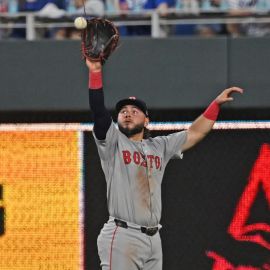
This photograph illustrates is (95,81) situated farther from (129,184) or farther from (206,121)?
(206,121)

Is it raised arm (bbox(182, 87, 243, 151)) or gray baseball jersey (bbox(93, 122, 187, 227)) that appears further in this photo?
raised arm (bbox(182, 87, 243, 151))

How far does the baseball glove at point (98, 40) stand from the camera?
199 inches

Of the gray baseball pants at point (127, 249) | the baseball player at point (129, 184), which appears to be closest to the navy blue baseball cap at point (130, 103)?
the baseball player at point (129, 184)

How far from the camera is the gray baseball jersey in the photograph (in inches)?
209

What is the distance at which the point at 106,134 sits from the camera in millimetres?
5234

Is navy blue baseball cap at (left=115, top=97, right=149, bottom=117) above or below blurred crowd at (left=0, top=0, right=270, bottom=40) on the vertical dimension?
below

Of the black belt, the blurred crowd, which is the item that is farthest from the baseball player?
the blurred crowd

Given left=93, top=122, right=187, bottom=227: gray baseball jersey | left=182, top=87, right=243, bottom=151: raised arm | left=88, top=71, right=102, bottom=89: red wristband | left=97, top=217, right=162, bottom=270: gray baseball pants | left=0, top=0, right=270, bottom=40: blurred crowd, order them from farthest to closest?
left=0, top=0, right=270, bottom=40: blurred crowd, left=182, top=87, right=243, bottom=151: raised arm, left=93, top=122, right=187, bottom=227: gray baseball jersey, left=97, top=217, right=162, bottom=270: gray baseball pants, left=88, top=71, right=102, bottom=89: red wristband

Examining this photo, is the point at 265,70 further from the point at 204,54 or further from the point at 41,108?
the point at 41,108

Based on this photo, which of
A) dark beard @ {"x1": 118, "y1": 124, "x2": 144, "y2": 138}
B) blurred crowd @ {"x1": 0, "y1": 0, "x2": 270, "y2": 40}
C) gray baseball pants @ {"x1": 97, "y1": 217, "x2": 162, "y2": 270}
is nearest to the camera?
gray baseball pants @ {"x1": 97, "y1": 217, "x2": 162, "y2": 270}

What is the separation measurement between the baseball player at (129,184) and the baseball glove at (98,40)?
2.3 inches

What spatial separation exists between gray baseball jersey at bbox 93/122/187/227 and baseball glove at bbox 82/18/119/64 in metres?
0.44

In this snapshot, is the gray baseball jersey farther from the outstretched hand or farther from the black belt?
the outstretched hand

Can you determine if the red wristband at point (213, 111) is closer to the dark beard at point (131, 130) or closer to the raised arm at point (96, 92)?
the dark beard at point (131, 130)
